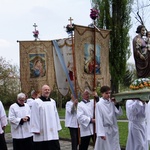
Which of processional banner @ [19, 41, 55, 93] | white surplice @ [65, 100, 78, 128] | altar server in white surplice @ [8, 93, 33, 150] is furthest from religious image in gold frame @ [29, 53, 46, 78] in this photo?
white surplice @ [65, 100, 78, 128]

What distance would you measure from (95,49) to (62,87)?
1952 mm

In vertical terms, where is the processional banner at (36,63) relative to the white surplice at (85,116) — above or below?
above

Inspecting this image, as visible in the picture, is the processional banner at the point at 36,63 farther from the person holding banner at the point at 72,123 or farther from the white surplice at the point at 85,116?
the white surplice at the point at 85,116

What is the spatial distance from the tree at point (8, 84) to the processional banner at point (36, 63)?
3023cm

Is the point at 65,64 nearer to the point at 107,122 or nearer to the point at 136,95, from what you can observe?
the point at 107,122

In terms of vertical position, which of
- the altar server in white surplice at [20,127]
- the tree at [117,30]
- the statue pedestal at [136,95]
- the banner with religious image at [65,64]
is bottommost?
the altar server in white surplice at [20,127]

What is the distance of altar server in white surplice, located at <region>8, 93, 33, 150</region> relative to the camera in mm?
10539

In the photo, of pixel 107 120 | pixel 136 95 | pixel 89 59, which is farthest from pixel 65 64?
pixel 136 95

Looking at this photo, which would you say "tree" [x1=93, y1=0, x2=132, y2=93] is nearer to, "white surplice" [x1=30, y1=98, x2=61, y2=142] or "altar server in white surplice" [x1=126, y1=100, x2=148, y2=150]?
"white surplice" [x1=30, y1=98, x2=61, y2=142]

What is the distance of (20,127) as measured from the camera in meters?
10.6

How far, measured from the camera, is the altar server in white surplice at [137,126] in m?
8.53

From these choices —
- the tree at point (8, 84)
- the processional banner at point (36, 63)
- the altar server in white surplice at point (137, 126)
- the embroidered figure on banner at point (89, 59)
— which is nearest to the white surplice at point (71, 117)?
the processional banner at point (36, 63)

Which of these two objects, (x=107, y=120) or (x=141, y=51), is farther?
(x=141, y=51)

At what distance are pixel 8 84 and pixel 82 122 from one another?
33353mm
